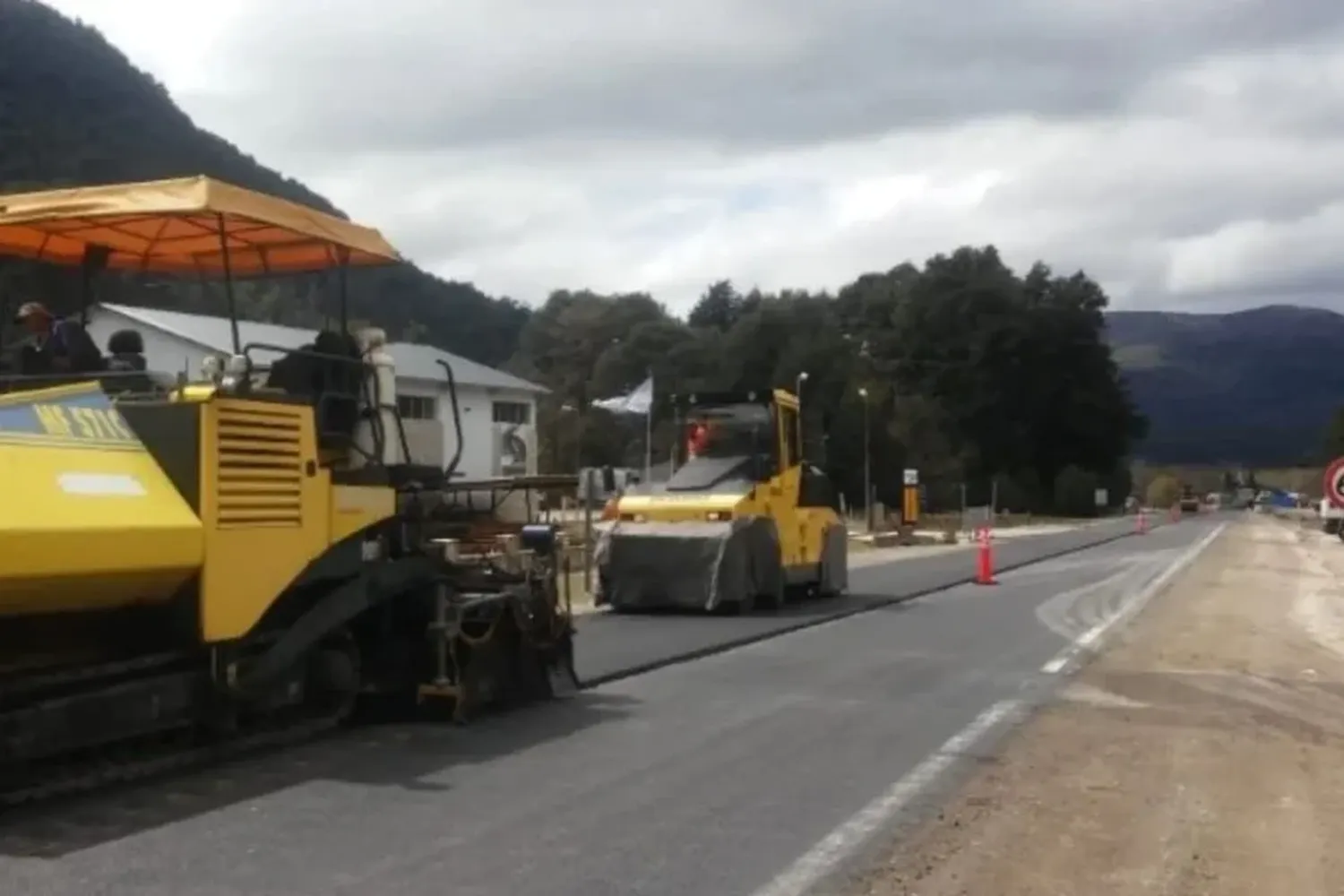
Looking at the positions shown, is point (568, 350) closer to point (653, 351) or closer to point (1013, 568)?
point (653, 351)

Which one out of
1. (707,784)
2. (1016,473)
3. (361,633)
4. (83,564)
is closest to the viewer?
(83,564)

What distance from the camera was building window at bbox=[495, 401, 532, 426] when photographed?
56566 mm

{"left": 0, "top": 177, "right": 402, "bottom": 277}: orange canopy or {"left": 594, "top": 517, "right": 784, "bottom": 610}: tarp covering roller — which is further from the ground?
{"left": 0, "top": 177, "right": 402, "bottom": 277}: orange canopy

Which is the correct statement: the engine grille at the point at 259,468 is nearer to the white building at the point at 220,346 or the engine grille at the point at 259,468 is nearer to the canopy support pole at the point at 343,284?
the white building at the point at 220,346

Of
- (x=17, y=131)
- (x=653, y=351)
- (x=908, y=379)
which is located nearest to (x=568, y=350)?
(x=653, y=351)

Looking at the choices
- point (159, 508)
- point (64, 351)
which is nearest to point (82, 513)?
point (159, 508)

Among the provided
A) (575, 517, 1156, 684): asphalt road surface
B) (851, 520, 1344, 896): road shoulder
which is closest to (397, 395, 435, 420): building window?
(575, 517, 1156, 684): asphalt road surface

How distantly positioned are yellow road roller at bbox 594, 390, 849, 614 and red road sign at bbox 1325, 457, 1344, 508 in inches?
302

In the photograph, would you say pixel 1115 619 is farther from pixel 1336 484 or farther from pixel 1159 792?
pixel 1159 792

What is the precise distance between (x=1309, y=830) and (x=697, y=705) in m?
5.04

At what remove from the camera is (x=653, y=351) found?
103 metres

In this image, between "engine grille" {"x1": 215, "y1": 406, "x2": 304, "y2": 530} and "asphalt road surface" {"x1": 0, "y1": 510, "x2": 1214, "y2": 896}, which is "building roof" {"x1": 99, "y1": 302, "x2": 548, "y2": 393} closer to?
"engine grille" {"x1": 215, "y1": 406, "x2": 304, "y2": 530}

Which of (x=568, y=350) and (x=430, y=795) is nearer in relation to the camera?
(x=430, y=795)

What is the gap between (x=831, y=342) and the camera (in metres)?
95.2
